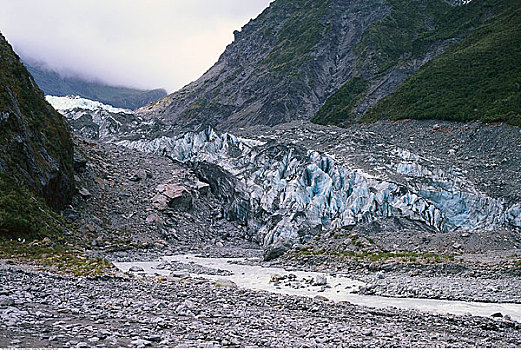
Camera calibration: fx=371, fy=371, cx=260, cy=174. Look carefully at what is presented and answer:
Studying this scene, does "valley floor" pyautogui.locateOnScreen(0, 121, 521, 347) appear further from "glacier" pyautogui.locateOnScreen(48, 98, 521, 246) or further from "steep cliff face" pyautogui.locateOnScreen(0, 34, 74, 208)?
"glacier" pyautogui.locateOnScreen(48, 98, 521, 246)

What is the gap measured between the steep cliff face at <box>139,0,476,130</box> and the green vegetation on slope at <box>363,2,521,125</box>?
9350mm

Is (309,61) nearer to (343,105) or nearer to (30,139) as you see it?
(343,105)

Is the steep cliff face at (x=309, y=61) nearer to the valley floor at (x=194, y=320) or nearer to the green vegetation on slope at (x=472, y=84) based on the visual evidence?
the green vegetation on slope at (x=472, y=84)

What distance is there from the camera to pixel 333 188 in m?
31.8

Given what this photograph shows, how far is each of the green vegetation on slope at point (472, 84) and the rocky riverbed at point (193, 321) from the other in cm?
3949

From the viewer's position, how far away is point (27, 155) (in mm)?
22078

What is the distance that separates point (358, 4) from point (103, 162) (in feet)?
321

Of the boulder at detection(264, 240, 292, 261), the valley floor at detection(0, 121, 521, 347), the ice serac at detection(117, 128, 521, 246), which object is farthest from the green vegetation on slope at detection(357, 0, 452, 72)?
the boulder at detection(264, 240, 292, 261)

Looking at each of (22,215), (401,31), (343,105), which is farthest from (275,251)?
(401,31)

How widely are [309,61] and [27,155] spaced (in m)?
77.1

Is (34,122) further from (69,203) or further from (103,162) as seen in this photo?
(103,162)

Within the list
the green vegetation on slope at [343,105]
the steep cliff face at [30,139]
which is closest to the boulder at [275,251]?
the steep cliff face at [30,139]

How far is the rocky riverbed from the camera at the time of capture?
5.40m

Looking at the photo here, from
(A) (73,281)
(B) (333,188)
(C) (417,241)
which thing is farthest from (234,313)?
(B) (333,188)
